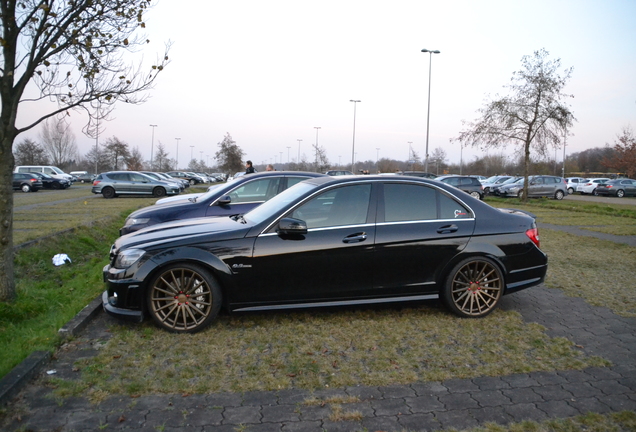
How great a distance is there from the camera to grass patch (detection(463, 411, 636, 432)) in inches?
127

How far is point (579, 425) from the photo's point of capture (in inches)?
129

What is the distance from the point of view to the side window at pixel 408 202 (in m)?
5.52

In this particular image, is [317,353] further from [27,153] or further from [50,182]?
[27,153]

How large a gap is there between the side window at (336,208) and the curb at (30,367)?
96.0 inches

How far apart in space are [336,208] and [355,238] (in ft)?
1.32

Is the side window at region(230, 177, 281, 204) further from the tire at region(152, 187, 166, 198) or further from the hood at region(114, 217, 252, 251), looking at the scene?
the tire at region(152, 187, 166, 198)

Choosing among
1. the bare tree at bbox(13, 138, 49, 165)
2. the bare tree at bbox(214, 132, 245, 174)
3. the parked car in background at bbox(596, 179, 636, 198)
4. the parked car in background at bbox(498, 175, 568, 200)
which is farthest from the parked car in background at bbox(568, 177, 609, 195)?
the bare tree at bbox(13, 138, 49, 165)

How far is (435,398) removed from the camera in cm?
368

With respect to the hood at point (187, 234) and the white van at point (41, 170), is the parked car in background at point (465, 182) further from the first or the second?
the white van at point (41, 170)

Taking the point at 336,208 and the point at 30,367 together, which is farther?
the point at 336,208

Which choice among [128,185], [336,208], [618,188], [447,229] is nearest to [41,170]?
[128,185]

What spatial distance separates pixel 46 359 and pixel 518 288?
15.9 ft

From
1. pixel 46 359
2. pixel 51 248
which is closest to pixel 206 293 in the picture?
pixel 46 359

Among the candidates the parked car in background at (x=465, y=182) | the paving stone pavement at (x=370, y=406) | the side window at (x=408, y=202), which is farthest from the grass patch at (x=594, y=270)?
the parked car in background at (x=465, y=182)
